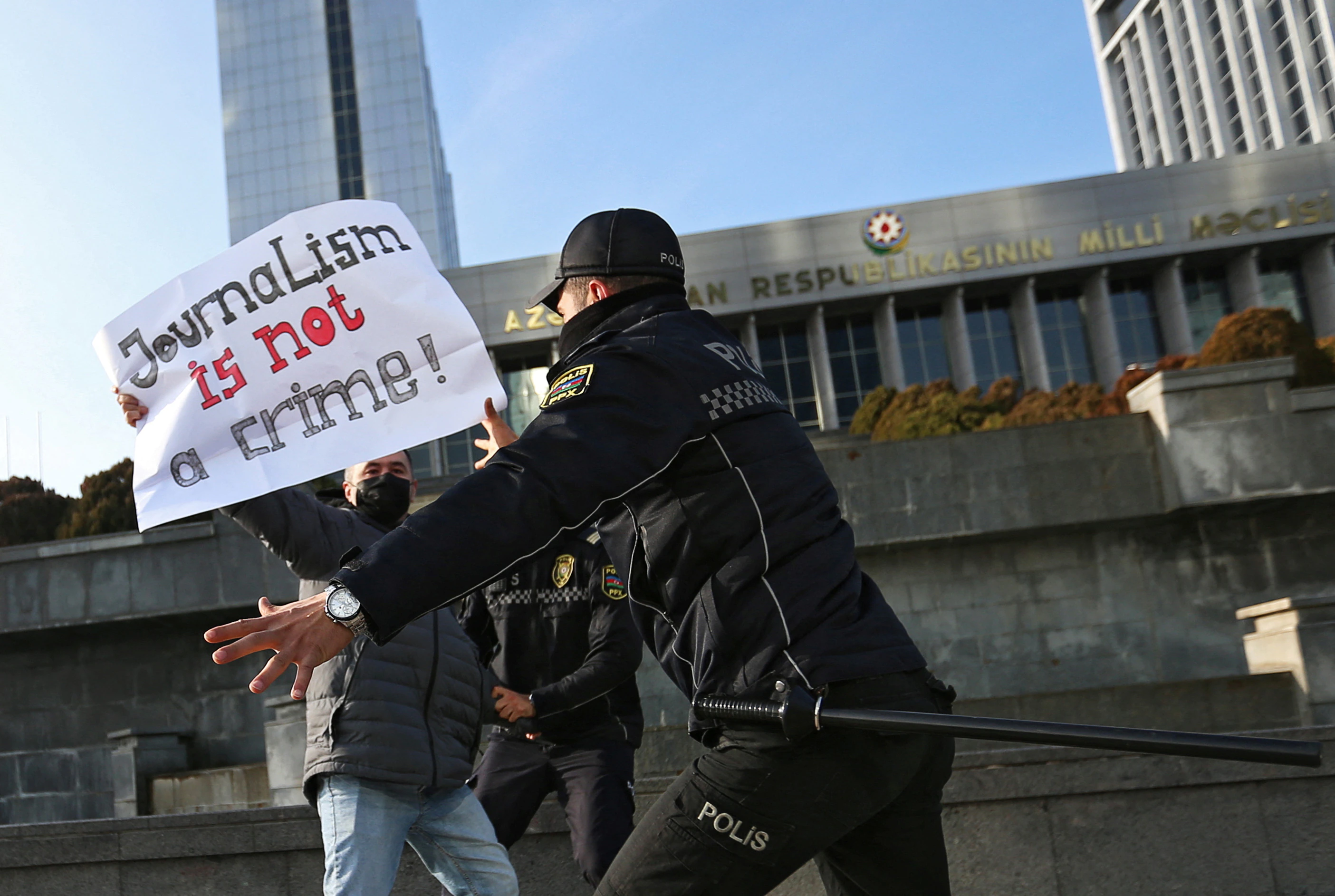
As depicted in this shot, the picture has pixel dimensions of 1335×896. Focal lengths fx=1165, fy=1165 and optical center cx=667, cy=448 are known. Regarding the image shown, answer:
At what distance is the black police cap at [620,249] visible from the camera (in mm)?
2533

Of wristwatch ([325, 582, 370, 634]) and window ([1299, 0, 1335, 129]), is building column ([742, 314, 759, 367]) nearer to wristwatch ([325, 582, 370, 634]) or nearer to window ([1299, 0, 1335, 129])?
wristwatch ([325, 582, 370, 634])

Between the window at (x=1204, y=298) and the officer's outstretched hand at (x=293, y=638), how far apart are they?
4262 cm

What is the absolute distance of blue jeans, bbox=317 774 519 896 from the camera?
3.67m

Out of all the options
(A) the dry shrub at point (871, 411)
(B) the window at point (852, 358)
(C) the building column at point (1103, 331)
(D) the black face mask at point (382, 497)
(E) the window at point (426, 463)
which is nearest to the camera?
(D) the black face mask at point (382, 497)

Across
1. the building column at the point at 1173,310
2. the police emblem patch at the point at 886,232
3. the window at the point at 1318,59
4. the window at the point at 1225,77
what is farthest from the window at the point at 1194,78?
the police emblem patch at the point at 886,232

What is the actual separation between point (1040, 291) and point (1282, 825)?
124 ft

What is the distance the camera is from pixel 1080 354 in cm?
4038

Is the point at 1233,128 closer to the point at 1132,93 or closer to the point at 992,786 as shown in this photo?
the point at 1132,93

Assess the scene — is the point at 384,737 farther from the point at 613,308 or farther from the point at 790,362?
the point at 790,362

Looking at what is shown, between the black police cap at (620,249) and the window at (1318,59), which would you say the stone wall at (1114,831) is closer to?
the black police cap at (620,249)

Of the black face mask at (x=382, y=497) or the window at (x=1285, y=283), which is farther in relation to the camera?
the window at (x=1285, y=283)

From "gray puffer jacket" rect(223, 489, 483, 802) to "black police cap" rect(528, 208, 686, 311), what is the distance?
63.5 inches

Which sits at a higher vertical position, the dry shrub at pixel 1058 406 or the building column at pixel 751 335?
the building column at pixel 751 335

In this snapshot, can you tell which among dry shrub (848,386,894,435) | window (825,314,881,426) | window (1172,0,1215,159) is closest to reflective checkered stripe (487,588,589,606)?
dry shrub (848,386,894,435)
